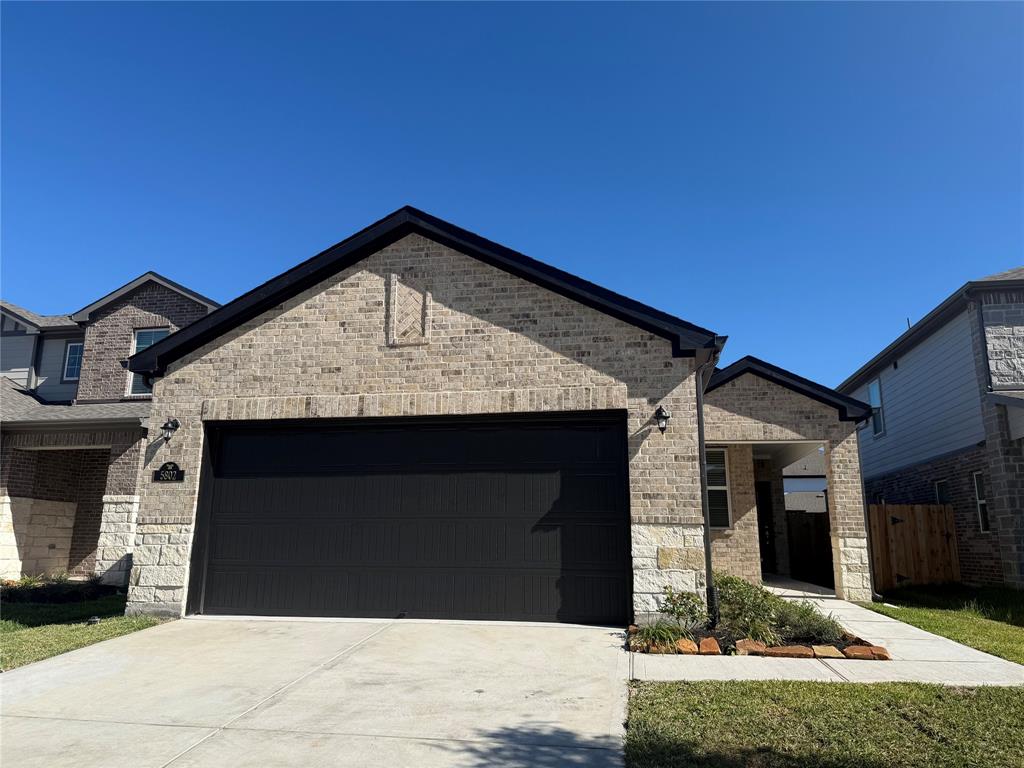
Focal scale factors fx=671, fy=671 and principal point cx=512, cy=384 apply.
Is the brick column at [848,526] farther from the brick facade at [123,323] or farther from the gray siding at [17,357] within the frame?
the gray siding at [17,357]

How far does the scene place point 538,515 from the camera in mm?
9586

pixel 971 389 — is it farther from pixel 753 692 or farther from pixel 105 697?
pixel 105 697

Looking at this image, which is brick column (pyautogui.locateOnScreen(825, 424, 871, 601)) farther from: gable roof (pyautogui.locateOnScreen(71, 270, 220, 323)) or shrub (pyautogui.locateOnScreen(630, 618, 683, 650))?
gable roof (pyautogui.locateOnScreen(71, 270, 220, 323))

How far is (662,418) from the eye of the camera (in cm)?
925

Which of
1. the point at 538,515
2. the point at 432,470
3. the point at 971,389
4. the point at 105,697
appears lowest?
the point at 105,697

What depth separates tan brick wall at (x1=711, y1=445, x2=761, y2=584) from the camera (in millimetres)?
14102

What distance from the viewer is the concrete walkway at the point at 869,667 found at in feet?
22.2

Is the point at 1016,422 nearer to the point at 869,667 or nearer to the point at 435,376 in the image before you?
the point at 869,667

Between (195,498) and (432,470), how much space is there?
12.0ft

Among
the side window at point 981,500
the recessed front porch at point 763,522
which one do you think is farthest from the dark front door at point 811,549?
the side window at point 981,500

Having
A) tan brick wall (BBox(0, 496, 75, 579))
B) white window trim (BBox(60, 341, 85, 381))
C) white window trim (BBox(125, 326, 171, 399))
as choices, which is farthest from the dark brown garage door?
white window trim (BBox(60, 341, 85, 381))

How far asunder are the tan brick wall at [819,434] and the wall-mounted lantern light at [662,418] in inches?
185

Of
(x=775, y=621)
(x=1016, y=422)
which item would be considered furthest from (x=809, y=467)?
(x=775, y=621)

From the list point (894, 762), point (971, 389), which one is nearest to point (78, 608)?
point (894, 762)
